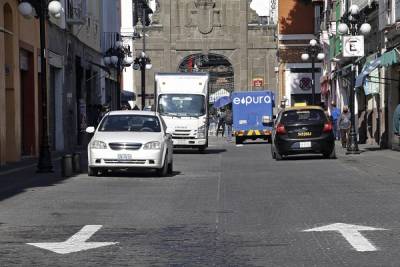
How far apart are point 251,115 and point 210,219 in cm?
3800

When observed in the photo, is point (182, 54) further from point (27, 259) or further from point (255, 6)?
point (27, 259)

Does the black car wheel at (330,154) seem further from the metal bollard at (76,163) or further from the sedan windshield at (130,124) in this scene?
the metal bollard at (76,163)

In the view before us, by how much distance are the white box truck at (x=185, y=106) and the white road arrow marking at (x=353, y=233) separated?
25.3 metres

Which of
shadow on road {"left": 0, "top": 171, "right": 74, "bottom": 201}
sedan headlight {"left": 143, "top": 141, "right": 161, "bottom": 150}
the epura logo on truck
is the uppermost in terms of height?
the epura logo on truck

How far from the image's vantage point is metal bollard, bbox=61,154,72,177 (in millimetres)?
22469

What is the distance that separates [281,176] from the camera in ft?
71.5

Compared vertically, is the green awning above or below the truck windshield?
above

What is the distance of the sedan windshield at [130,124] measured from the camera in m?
23.0

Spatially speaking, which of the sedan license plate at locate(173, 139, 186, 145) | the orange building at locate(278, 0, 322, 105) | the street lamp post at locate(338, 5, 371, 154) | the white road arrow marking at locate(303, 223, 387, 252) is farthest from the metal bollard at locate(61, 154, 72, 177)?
the orange building at locate(278, 0, 322, 105)

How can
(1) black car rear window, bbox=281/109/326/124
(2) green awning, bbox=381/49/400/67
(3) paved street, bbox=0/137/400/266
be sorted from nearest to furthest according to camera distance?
(3) paved street, bbox=0/137/400/266, (1) black car rear window, bbox=281/109/326/124, (2) green awning, bbox=381/49/400/67

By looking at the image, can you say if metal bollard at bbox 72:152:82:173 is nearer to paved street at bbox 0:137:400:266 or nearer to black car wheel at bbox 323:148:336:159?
paved street at bbox 0:137:400:266

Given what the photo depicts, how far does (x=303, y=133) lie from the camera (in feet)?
95.9

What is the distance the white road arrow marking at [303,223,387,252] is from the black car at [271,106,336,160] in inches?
675

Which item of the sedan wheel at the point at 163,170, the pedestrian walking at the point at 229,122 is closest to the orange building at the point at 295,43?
the pedestrian walking at the point at 229,122
